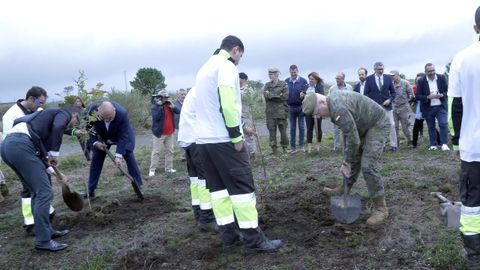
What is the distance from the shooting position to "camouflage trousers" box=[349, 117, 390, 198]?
5262mm

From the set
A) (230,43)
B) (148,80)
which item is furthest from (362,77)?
(148,80)

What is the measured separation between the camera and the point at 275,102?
35.3ft

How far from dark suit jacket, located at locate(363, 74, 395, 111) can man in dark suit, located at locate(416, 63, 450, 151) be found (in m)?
0.62

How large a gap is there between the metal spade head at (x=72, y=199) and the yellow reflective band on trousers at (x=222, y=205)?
9.51 ft

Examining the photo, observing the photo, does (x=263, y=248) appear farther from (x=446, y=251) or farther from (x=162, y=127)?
(x=162, y=127)

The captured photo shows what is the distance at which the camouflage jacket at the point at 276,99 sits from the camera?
1064cm

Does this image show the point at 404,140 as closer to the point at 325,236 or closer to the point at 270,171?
the point at 270,171

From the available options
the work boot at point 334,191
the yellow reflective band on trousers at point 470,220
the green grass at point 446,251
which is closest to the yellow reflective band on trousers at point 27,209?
the work boot at point 334,191

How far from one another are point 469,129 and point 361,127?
5.28 ft

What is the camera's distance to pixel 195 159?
19.0 ft

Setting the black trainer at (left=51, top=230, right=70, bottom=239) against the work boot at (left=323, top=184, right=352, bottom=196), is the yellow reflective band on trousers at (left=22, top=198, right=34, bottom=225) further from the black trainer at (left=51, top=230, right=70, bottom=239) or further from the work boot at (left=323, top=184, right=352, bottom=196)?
the work boot at (left=323, top=184, right=352, bottom=196)

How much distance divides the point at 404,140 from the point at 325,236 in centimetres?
827

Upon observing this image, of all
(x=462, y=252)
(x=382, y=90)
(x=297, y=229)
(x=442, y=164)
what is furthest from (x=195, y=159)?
(x=382, y=90)

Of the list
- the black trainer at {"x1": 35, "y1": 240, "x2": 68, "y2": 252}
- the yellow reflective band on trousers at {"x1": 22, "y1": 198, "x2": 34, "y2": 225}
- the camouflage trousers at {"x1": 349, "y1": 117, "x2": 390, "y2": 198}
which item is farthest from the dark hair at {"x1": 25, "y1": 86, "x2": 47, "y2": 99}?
the camouflage trousers at {"x1": 349, "y1": 117, "x2": 390, "y2": 198}
